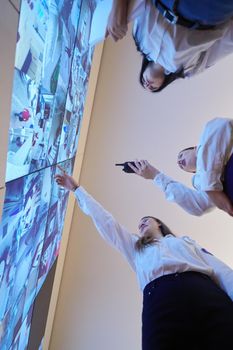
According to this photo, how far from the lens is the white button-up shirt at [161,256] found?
4.99 ft

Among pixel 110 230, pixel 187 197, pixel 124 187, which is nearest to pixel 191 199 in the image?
pixel 187 197

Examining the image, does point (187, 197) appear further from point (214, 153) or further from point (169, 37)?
point (169, 37)

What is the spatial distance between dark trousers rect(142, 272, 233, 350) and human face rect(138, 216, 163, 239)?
0.48m

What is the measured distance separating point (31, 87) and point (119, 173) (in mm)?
2094

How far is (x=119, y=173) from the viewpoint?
3021 millimetres

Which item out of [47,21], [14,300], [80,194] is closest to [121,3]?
[47,21]

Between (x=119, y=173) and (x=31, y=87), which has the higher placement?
(x=31, y=87)

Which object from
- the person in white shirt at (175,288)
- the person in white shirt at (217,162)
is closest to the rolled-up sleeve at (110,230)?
the person in white shirt at (175,288)

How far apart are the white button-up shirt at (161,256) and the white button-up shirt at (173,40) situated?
1015mm

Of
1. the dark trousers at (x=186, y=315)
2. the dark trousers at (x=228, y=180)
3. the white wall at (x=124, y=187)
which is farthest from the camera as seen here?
the white wall at (x=124, y=187)

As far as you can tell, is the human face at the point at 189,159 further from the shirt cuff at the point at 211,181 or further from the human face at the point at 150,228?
the human face at the point at 150,228

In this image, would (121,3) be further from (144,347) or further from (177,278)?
(144,347)

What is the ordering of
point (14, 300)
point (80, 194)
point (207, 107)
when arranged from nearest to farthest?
point (14, 300) → point (80, 194) → point (207, 107)

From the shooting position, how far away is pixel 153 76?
1.28 metres
